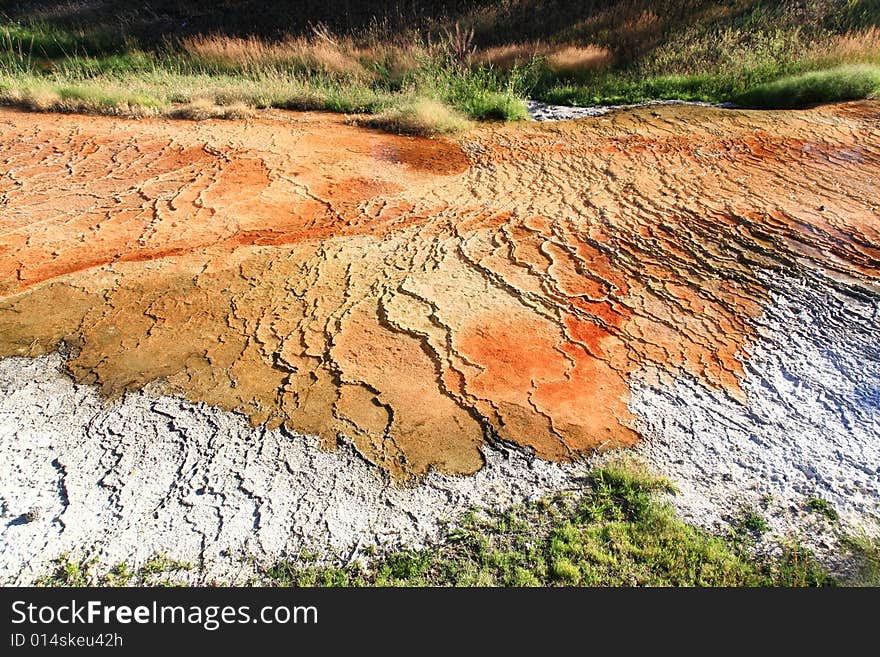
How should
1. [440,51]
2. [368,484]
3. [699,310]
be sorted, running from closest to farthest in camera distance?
[368,484], [699,310], [440,51]

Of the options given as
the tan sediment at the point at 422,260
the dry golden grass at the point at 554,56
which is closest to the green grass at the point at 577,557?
the tan sediment at the point at 422,260

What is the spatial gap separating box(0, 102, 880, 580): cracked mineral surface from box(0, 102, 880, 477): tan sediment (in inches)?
0.8

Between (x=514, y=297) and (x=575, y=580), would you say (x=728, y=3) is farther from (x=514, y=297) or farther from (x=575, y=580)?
(x=575, y=580)

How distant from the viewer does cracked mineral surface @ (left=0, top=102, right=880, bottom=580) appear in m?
3.02

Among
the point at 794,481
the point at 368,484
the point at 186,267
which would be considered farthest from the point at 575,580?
the point at 186,267

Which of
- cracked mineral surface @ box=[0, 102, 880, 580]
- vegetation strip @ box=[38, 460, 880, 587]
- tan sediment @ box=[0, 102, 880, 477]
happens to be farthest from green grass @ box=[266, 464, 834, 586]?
tan sediment @ box=[0, 102, 880, 477]

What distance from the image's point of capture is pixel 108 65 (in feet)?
34.2

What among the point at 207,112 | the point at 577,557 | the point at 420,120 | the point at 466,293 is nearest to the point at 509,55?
the point at 420,120

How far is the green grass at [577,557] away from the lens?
7.73 ft

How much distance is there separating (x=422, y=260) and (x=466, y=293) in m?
0.52

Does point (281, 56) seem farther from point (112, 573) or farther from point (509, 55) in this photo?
point (112, 573)

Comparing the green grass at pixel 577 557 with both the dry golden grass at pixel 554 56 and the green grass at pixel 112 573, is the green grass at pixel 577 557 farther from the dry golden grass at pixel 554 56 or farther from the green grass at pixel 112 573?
the dry golden grass at pixel 554 56

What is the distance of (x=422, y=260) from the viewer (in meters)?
4.27

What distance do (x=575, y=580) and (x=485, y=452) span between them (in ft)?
2.41
